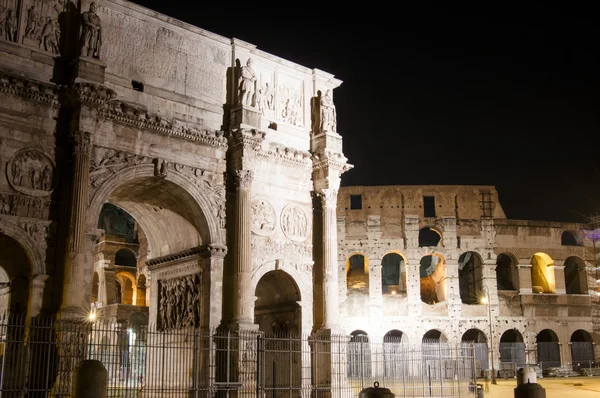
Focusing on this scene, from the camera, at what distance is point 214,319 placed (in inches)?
725

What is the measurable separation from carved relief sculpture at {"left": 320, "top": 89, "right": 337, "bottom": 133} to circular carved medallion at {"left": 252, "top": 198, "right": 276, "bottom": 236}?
10.7 feet

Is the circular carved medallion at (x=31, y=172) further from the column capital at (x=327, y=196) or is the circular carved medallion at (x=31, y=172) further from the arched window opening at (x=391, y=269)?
the arched window opening at (x=391, y=269)

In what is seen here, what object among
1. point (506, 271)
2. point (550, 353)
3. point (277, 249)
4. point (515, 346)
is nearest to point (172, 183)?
point (277, 249)

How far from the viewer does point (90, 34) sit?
1688 cm

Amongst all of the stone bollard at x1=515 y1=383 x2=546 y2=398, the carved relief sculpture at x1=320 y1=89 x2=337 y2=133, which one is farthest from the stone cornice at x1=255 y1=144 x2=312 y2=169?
the stone bollard at x1=515 y1=383 x2=546 y2=398

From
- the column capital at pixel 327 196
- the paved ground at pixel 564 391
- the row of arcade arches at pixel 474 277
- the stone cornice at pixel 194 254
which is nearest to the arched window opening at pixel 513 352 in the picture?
the row of arcade arches at pixel 474 277

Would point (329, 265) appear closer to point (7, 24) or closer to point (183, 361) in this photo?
point (183, 361)

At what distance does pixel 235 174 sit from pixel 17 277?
6420mm

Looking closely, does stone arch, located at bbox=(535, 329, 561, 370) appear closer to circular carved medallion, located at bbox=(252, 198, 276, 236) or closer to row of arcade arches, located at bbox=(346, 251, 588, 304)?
row of arcade arches, located at bbox=(346, 251, 588, 304)

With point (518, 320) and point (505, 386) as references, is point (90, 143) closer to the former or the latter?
point (505, 386)

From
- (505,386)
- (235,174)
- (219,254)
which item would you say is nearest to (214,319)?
(219,254)

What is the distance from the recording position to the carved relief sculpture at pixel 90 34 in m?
16.7

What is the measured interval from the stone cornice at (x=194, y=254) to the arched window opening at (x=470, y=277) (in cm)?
2152

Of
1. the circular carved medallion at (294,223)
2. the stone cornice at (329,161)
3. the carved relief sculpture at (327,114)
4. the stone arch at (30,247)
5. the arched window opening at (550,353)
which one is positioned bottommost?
the arched window opening at (550,353)
